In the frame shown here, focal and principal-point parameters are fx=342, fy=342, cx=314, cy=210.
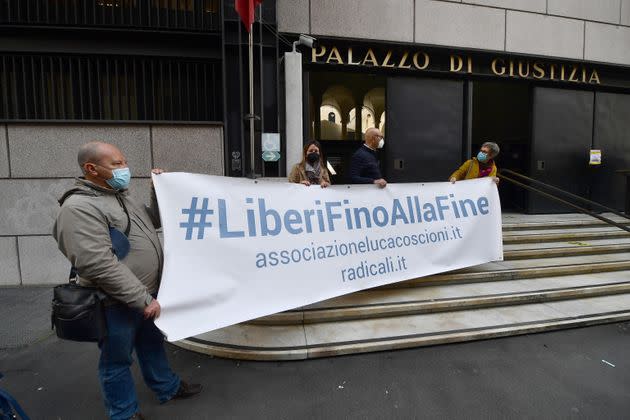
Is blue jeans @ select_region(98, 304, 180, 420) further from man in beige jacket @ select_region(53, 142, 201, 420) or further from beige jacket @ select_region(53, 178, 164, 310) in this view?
beige jacket @ select_region(53, 178, 164, 310)

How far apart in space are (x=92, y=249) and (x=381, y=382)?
233 centimetres

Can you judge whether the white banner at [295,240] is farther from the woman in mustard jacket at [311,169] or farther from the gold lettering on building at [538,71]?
the gold lettering on building at [538,71]

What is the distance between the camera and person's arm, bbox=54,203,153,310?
189 centimetres

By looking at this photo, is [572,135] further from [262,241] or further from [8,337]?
[8,337]

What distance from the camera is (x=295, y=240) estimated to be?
3.29 m

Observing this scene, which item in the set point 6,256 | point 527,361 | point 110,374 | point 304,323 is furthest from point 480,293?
point 6,256

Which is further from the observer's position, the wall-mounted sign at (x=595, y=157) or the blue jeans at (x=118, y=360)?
the wall-mounted sign at (x=595, y=157)

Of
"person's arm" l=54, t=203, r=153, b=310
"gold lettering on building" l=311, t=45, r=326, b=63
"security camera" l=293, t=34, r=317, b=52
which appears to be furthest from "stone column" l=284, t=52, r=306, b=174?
"person's arm" l=54, t=203, r=153, b=310

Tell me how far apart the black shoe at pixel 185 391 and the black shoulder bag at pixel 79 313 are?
90 cm

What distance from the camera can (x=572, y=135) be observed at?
8.28 m

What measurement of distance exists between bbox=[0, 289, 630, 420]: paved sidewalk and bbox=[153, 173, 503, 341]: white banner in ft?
1.85

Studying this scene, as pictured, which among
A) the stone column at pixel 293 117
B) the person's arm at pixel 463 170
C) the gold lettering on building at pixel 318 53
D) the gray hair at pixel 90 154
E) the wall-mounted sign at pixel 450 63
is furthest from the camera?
the wall-mounted sign at pixel 450 63

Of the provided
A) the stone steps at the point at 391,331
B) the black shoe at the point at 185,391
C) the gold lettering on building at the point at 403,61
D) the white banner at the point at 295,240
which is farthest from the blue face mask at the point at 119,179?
the gold lettering on building at the point at 403,61

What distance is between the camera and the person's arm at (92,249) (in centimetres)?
189
